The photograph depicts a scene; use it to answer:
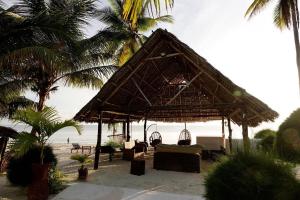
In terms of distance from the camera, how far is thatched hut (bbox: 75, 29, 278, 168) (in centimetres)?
890

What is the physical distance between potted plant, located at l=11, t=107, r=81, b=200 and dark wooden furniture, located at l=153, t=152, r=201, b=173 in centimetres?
411

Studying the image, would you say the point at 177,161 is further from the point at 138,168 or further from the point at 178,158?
the point at 138,168

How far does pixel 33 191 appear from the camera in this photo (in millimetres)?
5855

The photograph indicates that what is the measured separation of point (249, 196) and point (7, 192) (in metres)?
5.97

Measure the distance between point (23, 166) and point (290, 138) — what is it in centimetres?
639

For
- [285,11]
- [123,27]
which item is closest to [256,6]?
[285,11]

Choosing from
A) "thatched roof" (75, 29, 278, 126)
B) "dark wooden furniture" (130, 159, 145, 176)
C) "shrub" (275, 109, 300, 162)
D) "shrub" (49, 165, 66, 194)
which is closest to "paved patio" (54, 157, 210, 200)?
"dark wooden furniture" (130, 159, 145, 176)

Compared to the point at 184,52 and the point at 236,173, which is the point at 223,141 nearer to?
the point at 184,52

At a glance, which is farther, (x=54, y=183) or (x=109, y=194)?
(x=54, y=183)

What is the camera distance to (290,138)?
15.7 ft

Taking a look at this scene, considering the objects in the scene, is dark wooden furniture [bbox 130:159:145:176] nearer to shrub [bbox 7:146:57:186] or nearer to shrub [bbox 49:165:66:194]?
shrub [bbox 49:165:66:194]

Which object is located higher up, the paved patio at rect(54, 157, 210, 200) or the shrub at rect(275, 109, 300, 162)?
the shrub at rect(275, 109, 300, 162)

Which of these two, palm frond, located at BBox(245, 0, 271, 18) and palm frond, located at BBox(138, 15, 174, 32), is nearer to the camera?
palm frond, located at BBox(245, 0, 271, 18)

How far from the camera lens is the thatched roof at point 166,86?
8906 mm
